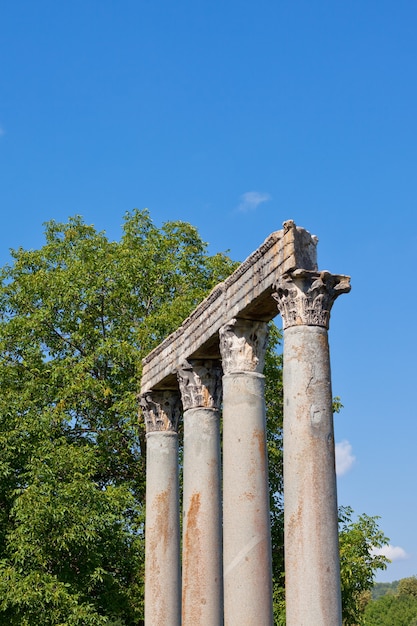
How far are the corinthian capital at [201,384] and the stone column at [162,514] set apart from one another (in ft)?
9.62

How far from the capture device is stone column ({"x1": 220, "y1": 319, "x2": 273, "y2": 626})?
1947 cm

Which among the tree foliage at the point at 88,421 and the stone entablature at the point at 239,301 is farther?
the tree foliage at the point at 88,421

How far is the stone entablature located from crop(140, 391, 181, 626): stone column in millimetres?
745

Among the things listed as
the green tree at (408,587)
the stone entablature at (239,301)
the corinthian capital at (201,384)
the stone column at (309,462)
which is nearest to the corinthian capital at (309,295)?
the stone column at (309,462)

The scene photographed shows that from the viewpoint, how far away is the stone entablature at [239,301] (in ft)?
60.8

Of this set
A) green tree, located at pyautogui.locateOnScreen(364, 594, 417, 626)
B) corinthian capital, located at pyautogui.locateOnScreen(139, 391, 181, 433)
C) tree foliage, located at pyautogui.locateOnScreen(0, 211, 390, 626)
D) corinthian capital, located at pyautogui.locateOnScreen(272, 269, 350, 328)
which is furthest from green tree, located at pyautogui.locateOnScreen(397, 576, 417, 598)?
corinthian capital, located at pyautogui.locateOnScreen(272, 269, 350, 328)

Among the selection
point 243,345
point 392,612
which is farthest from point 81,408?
point 392,612

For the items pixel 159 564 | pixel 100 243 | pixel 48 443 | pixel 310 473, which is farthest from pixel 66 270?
pixel 310 473

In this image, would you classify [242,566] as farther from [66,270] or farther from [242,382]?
[66,270]

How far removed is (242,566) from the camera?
1959cm

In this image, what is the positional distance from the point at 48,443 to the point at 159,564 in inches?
373

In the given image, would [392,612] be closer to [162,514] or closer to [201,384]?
[162,514]

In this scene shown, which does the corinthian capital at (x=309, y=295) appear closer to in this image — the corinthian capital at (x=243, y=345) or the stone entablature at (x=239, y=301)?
the stone entablature at (x=239, y=301)

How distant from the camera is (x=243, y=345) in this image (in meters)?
21.3
